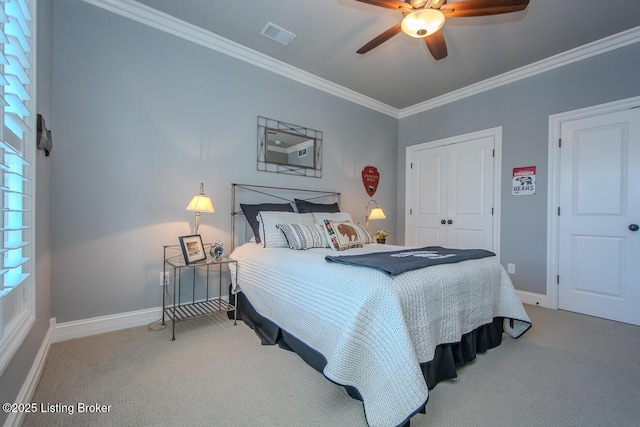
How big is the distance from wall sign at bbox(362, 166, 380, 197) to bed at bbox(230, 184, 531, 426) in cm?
178

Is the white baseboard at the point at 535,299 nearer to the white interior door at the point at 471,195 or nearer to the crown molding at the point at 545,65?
the white interior door at the point at 471,195

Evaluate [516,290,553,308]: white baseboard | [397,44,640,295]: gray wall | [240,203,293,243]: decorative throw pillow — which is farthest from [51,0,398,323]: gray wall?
[516,290,553,308]: white baseboard

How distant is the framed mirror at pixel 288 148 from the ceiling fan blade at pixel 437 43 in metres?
1.70

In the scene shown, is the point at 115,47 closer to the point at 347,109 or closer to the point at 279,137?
the point at 279,137

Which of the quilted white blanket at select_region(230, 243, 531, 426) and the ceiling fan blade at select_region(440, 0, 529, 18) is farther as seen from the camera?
the ceiling fan blade at select_region(440, 0, 529, 18)

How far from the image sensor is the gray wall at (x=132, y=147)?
7.23 feet

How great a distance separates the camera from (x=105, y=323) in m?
2.33

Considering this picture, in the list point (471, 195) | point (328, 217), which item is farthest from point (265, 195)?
point (471, 195)

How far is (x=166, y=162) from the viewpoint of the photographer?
2609mm

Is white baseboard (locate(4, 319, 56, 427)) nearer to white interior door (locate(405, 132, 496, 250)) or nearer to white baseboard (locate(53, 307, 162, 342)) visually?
white baseboard (locate(53, 307, 162, 342))

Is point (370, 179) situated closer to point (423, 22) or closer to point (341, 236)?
point (341, 236)

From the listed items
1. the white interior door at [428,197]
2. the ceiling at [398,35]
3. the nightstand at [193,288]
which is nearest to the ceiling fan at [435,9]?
the ceiling at [398,35]

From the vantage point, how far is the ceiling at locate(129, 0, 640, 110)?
7.94 ft

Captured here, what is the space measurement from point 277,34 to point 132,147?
5.53 ft
